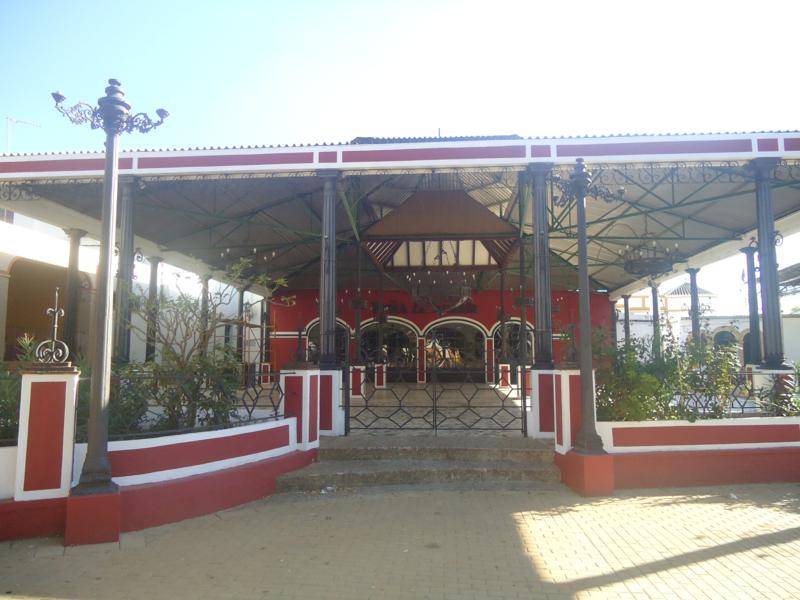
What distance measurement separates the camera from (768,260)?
742 centimetres

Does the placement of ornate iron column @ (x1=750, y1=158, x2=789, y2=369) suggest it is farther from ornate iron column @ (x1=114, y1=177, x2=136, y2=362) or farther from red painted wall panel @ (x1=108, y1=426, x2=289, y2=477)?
ornate iron column @ (x1=114, y1=177, x2=136, y2=362)

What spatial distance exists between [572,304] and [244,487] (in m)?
15.2

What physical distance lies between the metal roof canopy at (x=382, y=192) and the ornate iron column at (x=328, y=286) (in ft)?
1.12

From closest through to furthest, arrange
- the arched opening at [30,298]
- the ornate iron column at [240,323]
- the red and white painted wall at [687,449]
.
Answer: the red and white painted wall at [687,449] → the ornate iron column at [240,323] → the arched opening at [30,298]

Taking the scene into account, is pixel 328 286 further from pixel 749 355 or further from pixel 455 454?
pixel 749 355

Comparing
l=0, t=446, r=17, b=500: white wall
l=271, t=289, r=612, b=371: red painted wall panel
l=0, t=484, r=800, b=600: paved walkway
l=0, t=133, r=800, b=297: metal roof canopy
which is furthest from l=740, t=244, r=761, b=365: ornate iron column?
l=0, t=446, r=17, b=500: white wall

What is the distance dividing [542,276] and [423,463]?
296 centimetres

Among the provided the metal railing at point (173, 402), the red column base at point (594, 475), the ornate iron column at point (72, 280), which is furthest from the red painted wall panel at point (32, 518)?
the ornate iron column at point (72, 280)

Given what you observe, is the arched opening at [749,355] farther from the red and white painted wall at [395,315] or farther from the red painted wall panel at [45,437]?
the red painted wall panel at [45,437]

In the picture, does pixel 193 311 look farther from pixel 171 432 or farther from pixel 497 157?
pixel 497 157

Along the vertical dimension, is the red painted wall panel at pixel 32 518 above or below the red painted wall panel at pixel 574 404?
below

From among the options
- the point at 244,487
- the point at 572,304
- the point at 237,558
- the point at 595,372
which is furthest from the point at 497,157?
the point at 572,304

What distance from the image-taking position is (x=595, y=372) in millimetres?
6234

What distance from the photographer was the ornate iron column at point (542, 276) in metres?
7.05
